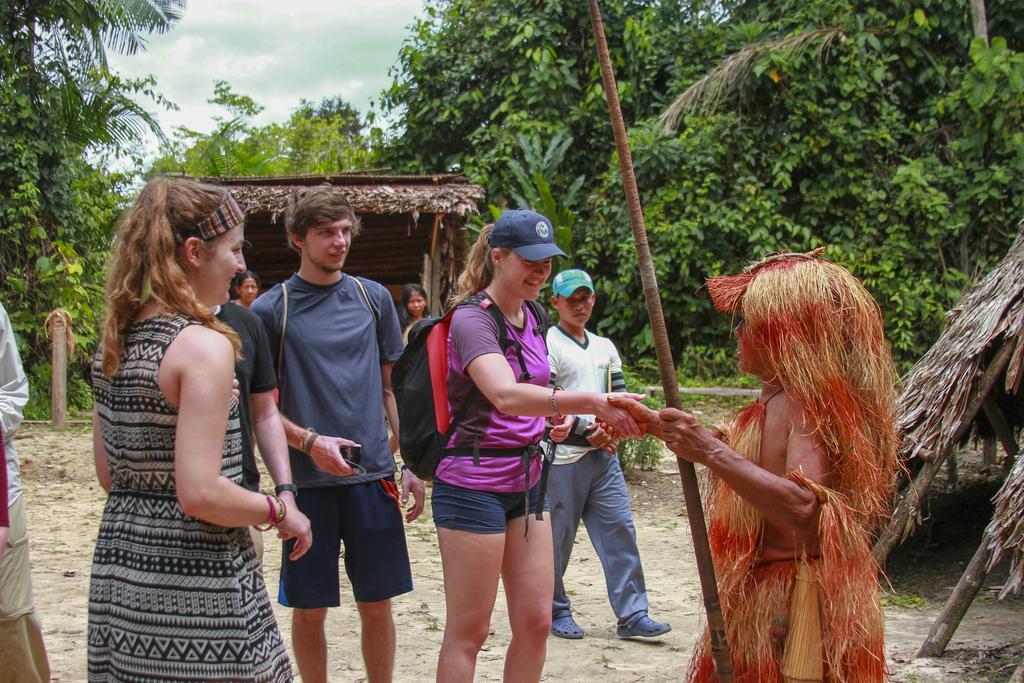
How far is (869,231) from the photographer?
43.9 feet

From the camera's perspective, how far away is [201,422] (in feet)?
6.57

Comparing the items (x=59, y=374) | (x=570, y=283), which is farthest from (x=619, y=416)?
(x=59, y=374)

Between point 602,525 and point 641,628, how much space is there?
56 cm

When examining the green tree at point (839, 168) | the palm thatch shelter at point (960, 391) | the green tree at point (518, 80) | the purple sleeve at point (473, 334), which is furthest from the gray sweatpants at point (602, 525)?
the green tree at point (518, 80)

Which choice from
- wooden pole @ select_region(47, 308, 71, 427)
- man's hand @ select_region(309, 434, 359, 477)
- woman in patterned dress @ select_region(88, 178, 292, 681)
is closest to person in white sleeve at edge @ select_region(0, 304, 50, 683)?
man's hand @ select_region(309, 434, 359, 477)

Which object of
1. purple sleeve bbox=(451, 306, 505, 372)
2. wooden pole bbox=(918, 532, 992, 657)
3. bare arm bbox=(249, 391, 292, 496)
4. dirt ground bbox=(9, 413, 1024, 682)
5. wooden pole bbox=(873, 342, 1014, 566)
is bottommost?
dirt ground bbox=(9, 413, 1024, 682)

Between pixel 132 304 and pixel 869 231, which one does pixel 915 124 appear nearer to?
pixel 869 231

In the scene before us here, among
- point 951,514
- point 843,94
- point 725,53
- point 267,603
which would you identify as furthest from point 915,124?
point 267,603

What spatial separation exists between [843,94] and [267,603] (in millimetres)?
13121

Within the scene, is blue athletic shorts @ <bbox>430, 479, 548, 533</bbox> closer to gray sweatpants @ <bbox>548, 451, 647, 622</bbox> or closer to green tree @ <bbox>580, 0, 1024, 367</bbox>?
gray sweatpants @ <bbox>548, 451, 647, 622</bbox>

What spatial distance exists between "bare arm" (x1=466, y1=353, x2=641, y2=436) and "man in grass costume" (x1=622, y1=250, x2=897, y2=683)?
24 cm

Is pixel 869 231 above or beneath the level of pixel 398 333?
above

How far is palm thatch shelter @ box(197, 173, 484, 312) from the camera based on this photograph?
1136cm

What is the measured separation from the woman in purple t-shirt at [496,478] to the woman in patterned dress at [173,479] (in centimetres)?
91
